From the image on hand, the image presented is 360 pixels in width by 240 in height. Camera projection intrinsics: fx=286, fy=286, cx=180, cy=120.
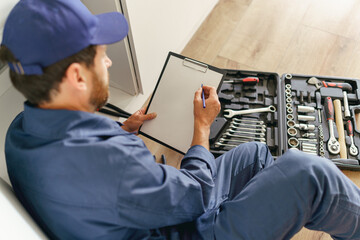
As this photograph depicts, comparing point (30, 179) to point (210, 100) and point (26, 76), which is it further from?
point (210, 100)

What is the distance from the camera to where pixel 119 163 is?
561 mm

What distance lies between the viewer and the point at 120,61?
1.17 metres

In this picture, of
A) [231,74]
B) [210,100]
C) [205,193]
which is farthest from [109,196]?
[231,74]

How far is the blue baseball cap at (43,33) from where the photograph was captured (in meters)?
0.54

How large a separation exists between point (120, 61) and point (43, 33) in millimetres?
636

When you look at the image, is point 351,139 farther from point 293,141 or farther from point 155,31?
point 155,31

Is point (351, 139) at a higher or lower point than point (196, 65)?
lower

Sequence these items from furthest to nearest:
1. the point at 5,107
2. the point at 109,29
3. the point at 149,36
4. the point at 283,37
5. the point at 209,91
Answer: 1. the point at 283,37
2. the point at 149,36
3. the point at 209,91
4. the point at 5,107
5. the point at 109,29

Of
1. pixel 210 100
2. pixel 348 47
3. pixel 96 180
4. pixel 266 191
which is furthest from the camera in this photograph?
pixel 348 47

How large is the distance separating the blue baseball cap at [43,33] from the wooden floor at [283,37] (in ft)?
3.42

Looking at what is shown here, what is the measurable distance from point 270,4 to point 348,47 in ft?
1.65

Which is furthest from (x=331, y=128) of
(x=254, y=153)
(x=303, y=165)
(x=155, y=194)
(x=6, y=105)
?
(x=6, y=105)

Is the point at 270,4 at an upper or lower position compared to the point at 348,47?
upper

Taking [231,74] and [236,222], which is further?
[231,74]
